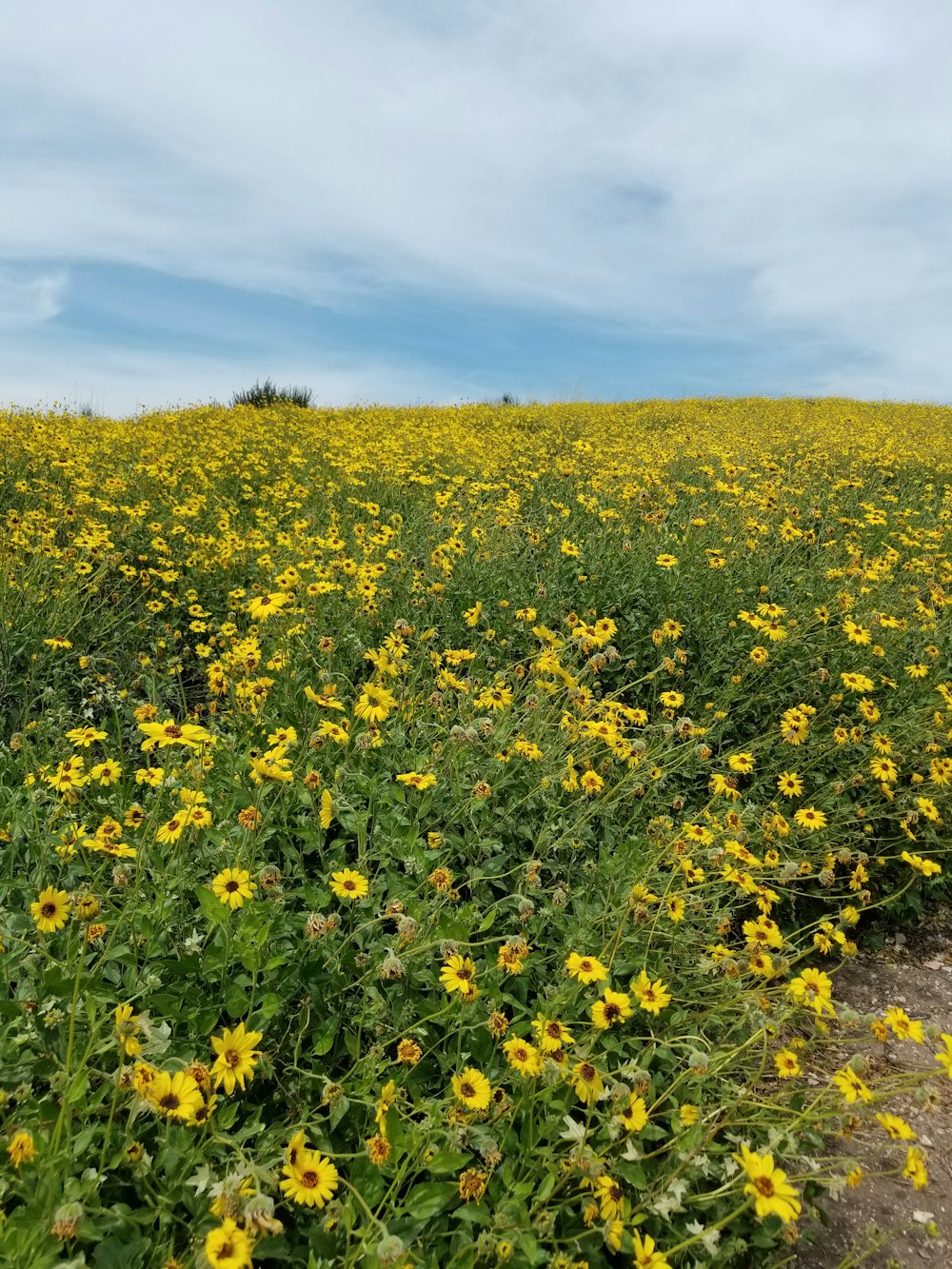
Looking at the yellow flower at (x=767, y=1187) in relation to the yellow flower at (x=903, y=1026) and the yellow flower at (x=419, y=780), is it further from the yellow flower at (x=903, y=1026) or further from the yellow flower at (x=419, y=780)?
the yellow flower at (x=419, y=780)

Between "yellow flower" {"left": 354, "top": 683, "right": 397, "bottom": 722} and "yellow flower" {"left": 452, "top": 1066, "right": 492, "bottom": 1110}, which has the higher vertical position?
"yellow flower" {"left": 354, "top": 683, "right": 397, "bottom": 722}

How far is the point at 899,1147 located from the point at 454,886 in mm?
1729

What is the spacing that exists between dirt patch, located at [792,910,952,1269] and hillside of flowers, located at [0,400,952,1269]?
Answer: 3.5 inches

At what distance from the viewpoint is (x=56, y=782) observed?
2.44 metres

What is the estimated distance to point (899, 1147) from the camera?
2613mm

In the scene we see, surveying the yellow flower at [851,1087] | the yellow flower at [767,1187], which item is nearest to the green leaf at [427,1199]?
the yellow flower at [767,1187]

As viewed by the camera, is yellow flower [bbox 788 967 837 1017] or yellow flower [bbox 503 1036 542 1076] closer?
yellow flower [bbox 503 1036 542 1076]

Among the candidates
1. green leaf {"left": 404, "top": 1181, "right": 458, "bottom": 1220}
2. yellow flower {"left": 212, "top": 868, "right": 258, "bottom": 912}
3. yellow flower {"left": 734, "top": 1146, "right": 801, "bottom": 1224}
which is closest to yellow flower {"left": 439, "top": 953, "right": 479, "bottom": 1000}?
green leaf {"left": 404, "top": 1181, "right": 458, "bottom": 1220}

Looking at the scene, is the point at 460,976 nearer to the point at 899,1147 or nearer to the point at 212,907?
the point at 212,907

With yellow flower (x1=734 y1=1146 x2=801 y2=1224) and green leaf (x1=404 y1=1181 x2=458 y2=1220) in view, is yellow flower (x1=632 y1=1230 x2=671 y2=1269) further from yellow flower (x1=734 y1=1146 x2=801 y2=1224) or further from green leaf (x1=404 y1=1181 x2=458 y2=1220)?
green leaf (x1=404 y1=1181 x2=458 y2=1220)

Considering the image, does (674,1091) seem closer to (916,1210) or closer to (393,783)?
(916,1210)

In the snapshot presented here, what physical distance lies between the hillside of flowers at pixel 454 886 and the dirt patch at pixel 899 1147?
9cm

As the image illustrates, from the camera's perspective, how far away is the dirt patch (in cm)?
222

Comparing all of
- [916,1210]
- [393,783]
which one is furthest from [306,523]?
[916,1210]
